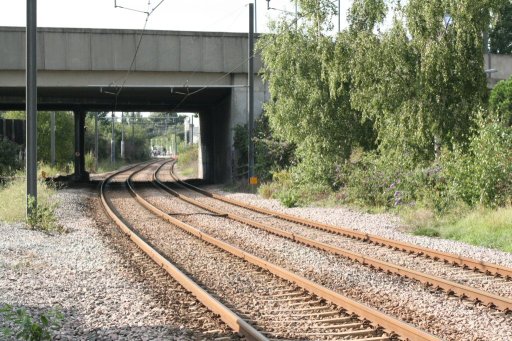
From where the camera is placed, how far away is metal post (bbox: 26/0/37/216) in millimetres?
16250

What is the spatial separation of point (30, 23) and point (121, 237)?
582 centimetres

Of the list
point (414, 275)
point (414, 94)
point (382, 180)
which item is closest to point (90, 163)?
point (382, 180)

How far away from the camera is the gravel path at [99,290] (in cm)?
693

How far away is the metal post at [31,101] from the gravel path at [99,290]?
7.13ft

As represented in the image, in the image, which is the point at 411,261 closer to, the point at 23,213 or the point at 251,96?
the point at 23,213

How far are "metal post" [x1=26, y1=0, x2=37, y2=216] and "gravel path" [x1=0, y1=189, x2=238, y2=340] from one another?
2172 mm

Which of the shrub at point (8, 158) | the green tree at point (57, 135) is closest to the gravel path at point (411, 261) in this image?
the shrub at point (8, 158)

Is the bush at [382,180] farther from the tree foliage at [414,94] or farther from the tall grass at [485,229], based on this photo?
the tall grass at [485,229]

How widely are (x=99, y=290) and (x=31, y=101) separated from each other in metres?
9.01

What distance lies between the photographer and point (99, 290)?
8945 mm

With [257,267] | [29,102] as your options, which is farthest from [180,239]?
[29,102]

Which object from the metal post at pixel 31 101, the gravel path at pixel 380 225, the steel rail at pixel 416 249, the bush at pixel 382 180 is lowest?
the gravel path at pixel 380 225

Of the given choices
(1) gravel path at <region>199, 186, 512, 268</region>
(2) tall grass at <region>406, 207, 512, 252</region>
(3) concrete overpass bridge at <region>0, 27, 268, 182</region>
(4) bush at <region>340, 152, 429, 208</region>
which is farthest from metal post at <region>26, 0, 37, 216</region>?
(3) concrete overpass bridge at <region>0, 27, 268, 182</region>

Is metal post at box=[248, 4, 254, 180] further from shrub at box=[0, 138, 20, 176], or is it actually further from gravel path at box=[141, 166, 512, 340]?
gravel path at box=[141, 166, 512, 340]
